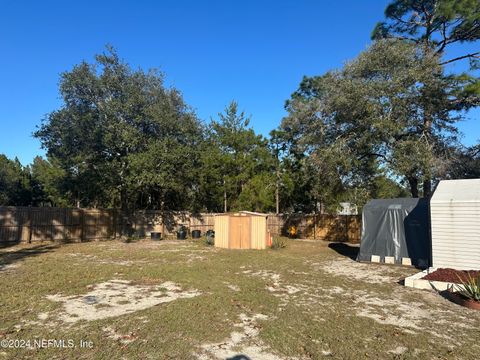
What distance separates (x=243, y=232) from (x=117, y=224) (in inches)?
366

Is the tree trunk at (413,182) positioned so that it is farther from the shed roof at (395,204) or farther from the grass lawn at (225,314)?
the grass lawn at (225,314)

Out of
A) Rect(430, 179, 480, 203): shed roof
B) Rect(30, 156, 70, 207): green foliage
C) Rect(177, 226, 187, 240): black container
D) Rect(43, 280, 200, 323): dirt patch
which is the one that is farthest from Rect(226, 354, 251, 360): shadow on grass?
Rect(30, 156, 70, 207): green foliage

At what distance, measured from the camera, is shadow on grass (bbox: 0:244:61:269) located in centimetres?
1197

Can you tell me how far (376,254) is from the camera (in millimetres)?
12398

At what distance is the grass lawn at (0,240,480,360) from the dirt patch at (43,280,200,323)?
0.02 meters

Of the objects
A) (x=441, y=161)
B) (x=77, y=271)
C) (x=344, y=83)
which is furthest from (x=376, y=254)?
(x=77, y=271)

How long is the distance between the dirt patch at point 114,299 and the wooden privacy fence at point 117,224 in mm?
12150

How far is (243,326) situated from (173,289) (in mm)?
2941

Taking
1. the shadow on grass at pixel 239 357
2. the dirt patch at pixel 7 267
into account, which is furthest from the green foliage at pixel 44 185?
the shadow on grass at pixel 239 357

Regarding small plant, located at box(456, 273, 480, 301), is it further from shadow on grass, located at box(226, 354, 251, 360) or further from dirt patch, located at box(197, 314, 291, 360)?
shadow on grass, located at box(226, 354, 251, 360)

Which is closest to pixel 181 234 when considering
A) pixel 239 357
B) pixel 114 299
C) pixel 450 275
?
pixel 114 299

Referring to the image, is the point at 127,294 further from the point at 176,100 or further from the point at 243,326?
the point at 176,100

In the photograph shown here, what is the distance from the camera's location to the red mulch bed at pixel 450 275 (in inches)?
319

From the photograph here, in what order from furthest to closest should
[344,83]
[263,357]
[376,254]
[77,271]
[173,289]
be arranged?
[344,83] < [376,254] < [77,271] < [173,289] < [263,357]
